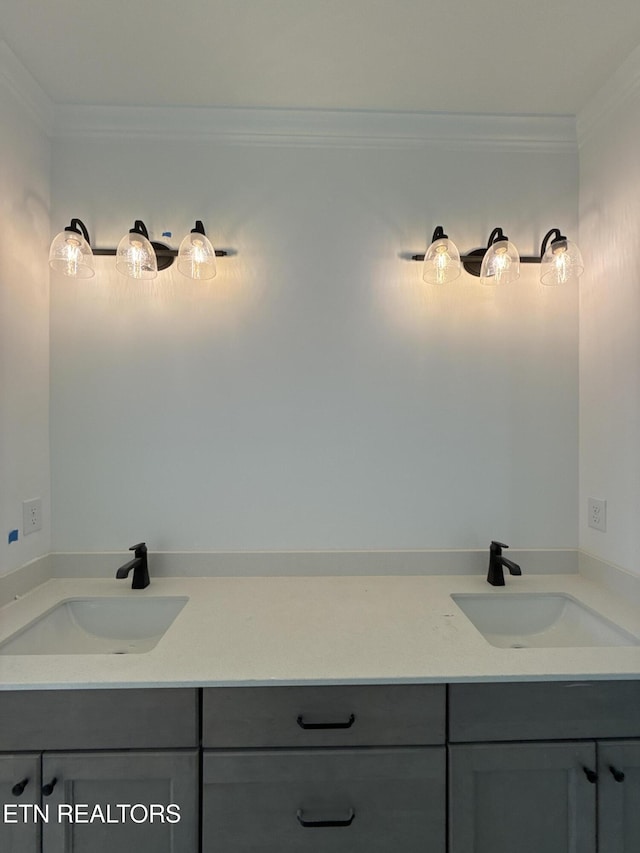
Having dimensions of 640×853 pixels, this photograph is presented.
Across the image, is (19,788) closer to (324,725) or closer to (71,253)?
(324,725)

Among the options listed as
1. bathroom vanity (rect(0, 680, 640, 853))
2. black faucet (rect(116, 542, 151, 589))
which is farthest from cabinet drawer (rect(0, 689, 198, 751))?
black faucet (rect(116, 542, 151, 589))

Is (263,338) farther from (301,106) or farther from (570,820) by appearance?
(570,820)

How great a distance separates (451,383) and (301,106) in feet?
3.75

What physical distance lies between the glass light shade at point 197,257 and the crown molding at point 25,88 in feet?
2.18

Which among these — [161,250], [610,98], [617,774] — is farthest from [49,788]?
[610,98]

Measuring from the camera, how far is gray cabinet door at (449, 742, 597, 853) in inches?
40.8

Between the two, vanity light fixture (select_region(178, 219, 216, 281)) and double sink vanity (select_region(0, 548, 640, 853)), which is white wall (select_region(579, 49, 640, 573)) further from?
vanity light fixture (select_region(178, 219, 216, 281))

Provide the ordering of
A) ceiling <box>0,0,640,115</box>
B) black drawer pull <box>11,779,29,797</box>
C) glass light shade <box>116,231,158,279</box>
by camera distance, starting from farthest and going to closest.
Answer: glass light shade <box>116,231,158,279</box> < ceiling <box>0,0,640,115</box> < black drawer pull <box>11,779,29,797</box>

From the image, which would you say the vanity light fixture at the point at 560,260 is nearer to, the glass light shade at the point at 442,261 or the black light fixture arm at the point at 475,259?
the black light fixture arm at the point at 475,259

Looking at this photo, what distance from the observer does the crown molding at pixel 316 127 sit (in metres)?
1.55

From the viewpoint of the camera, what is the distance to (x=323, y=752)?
102 cm

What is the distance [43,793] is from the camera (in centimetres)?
101

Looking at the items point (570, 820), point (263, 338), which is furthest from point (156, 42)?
point (570, 820)

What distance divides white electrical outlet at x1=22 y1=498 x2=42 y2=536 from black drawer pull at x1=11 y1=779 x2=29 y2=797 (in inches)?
27.7
